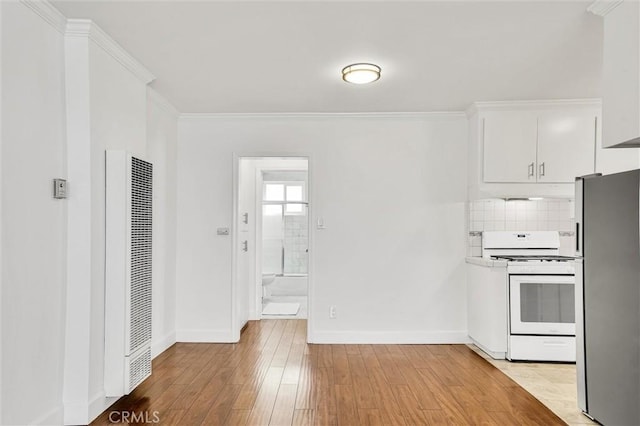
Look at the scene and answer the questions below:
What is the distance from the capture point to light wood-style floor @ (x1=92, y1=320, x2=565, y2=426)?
8.95 ft

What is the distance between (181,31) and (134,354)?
2.14 meters

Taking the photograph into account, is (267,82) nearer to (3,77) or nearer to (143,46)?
(143,46)

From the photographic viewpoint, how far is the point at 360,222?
4578 mm

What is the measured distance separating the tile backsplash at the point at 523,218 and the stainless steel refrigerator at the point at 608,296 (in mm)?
1745

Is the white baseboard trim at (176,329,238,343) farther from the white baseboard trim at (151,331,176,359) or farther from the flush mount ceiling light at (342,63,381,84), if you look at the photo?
the flush mount ceiling light at (342,63,381,84)

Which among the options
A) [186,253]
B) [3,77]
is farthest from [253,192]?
[3,77]

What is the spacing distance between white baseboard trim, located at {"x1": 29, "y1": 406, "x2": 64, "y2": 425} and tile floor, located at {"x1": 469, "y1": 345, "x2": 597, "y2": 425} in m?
3.09

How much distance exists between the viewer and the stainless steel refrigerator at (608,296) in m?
2.29

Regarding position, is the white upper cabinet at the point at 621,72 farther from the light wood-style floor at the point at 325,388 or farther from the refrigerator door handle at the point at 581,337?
the light wood-style floor at the point at 325,388

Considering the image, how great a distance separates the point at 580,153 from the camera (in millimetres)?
4145

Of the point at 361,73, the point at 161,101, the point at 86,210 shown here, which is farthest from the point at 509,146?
the point at 86,210

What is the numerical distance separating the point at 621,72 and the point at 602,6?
39 centimetres

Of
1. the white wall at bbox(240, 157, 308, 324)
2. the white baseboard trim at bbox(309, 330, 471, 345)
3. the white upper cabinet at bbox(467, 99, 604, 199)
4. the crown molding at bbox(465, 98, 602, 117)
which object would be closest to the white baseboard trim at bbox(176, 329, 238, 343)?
the white wall at bbox(240, 157, 308, 324)

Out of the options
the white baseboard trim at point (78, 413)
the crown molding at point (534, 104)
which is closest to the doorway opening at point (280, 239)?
the crown molding at point (534, 104)
